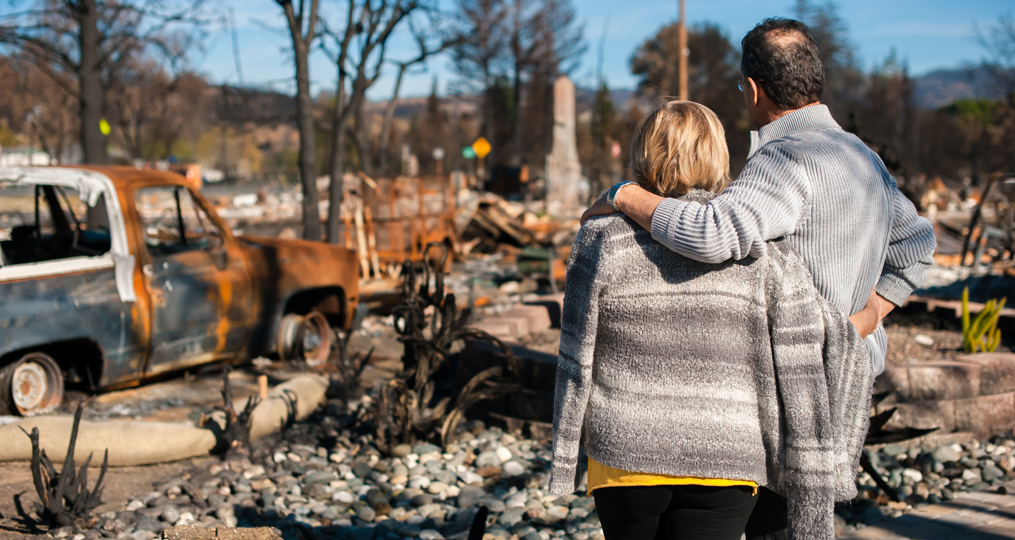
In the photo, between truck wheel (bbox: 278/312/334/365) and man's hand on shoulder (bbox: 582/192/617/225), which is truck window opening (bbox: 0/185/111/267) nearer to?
truck wheel (bbox: 278/312/334/365)

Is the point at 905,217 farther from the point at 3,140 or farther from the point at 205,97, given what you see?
the point at 3,140

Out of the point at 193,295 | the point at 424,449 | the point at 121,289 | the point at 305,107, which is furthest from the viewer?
the point at 305,107

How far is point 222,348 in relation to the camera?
223 inches

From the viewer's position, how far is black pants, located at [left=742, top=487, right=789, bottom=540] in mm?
2135

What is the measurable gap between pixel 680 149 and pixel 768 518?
1126 millimetres

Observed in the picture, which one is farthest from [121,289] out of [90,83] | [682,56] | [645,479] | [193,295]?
[682,56]

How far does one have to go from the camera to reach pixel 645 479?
1.74m

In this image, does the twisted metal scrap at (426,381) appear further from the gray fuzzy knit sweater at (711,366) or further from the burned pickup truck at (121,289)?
the gray fuzzy knit sweater at (711,366)

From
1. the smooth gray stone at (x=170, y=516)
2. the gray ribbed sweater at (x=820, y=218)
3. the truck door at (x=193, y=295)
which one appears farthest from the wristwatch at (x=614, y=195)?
the truck door at (x=193, y=295)

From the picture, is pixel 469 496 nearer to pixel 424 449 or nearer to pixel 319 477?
pixel 424 449

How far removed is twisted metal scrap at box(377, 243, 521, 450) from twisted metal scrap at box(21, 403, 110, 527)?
159 cm

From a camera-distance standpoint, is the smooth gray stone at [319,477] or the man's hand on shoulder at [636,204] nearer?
the man's hand on shoulder at [636,204]

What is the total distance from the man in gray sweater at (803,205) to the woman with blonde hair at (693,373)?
75 mm

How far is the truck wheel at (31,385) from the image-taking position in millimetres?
4543
